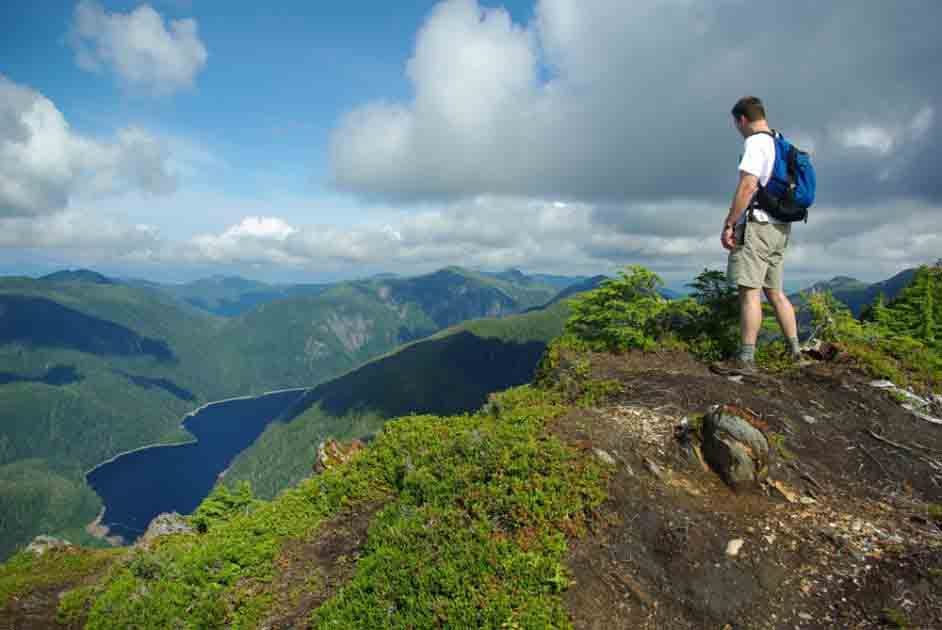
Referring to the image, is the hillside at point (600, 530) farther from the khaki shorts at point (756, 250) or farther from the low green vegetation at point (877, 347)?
the khaki shorts at point (756, 250)

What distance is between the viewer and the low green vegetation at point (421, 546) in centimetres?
600

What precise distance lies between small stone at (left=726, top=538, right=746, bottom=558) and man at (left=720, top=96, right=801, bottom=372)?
17.9ft

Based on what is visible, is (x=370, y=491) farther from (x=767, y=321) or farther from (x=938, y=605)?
(x=767, y=321)

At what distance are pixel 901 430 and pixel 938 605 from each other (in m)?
4.88

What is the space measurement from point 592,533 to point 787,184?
780 centimetres

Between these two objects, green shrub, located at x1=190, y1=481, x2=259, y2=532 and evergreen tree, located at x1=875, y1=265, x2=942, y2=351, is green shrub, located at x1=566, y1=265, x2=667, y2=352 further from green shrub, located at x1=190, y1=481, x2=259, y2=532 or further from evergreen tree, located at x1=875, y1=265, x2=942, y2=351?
evergreen tree, located at x1=875, y1=265, x2=942, y2=351

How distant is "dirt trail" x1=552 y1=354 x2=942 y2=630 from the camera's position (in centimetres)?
536

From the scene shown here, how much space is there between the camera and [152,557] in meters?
8.18

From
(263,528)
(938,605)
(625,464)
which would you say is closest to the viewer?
(938,605)

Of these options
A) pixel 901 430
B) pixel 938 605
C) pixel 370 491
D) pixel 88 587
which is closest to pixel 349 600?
pixel 370 491

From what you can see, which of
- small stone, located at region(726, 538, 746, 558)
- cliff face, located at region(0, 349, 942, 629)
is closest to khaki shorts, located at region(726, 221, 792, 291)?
cliff face, located at region(0, 349, 942, 629)

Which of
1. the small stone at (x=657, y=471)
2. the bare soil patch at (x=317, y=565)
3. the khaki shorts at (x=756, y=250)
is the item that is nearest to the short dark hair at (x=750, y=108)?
the khaki shorts at (x=756, y=250)

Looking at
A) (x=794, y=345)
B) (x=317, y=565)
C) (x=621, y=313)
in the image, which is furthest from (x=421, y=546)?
(x=794, y=345)

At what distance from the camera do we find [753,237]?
9.52 metres
